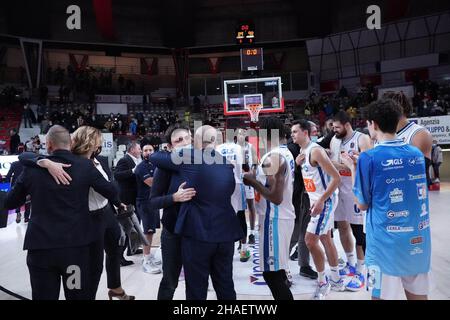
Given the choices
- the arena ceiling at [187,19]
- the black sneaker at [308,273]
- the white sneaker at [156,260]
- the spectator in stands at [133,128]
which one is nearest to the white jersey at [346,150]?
the black sneaker at [308,273]

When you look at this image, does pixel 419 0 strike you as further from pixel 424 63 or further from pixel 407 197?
pixel 407 197

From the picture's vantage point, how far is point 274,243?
3037 mm

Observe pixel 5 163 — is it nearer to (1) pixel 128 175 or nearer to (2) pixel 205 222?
(1) pixel 128 175

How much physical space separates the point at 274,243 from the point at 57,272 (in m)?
1.58

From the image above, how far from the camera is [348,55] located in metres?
23.2

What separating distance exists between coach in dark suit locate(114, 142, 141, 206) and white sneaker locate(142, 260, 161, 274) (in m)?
0.98

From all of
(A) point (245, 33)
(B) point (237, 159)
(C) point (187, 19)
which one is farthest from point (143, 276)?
(C) point (187, 19)

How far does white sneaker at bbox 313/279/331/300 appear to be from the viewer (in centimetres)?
378

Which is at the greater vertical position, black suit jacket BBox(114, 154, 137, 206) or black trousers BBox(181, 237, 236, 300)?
black suit jacket BBox(114, 154, 137, 206)

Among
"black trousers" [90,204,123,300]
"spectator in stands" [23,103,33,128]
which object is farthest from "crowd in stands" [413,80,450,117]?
"spectator in stands" [23,103,33,128]

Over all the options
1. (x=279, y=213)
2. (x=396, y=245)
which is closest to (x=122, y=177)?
(x=279, y=213)

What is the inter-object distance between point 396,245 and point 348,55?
898 inches

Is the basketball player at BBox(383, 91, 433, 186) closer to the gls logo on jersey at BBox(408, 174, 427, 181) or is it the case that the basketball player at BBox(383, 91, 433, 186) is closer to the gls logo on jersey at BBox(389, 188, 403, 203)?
the gls logo on jersey at BBox(408, 174, 427, 181)

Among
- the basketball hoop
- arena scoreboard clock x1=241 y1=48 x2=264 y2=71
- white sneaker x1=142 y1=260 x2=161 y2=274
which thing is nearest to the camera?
white sneaker x1=142 y1=260 x2=161 y2=274
